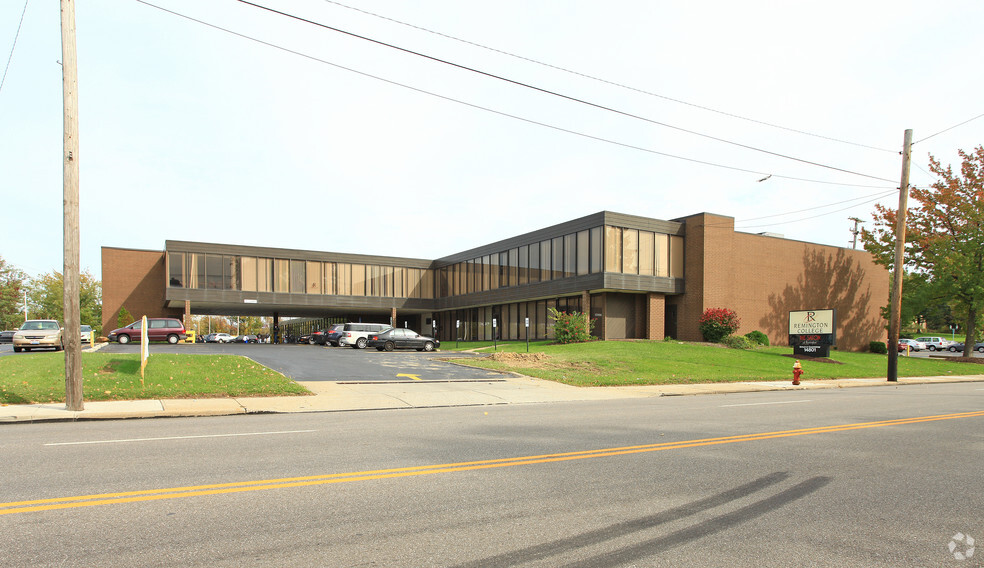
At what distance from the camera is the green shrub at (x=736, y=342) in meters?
34.8

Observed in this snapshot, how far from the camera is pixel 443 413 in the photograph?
1255 centimetres

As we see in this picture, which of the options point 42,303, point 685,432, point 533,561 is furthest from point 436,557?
point 42,303

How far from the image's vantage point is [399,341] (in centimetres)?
3644

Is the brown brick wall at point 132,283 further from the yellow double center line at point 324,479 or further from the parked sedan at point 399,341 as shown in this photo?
the yellow double center line at point 324,479

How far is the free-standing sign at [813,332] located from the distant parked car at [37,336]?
36372 millimetres

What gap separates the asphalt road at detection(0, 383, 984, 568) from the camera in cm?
436

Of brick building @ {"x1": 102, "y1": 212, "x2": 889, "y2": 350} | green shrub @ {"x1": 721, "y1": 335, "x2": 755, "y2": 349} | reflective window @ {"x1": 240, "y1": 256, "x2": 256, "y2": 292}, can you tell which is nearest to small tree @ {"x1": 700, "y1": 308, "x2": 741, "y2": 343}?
green shrub @ {"x1": 721, "y1": 335, "x2": 755, "y2": 349}

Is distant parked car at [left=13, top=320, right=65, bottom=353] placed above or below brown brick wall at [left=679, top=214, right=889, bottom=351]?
below

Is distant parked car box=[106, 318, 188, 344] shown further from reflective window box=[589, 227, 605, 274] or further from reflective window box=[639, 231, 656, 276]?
reflective window box=[639, 231, 656, 276]

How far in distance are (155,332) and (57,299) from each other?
5347 cm

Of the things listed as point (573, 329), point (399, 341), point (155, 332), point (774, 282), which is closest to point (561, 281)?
point (573, 329)

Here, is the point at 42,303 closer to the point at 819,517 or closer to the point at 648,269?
the point at 648,269

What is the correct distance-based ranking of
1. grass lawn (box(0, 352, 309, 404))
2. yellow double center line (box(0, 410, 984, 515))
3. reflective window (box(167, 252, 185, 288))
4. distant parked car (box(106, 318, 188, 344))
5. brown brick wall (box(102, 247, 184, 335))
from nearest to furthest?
1. yellow double center line (box(0, 410, 984, 515))
2. grass lawn (box(0, 352, 309, 404))
3. distant parked car (box(106, 318, 188, 344))
4. reflective window (box(167, 252, 185, 288))
5. brown brick wall (box(102, 247, 184, 335))

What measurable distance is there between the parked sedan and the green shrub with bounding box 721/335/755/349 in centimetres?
1781
